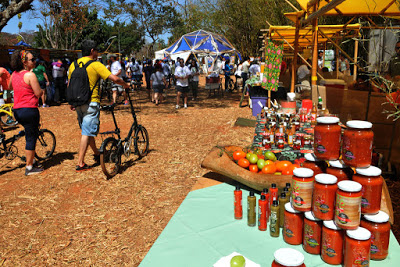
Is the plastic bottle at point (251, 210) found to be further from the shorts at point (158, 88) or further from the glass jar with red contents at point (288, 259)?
the shorts at point (158, 88)

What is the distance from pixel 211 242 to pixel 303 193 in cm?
81

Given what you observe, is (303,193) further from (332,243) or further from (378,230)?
(378,230)

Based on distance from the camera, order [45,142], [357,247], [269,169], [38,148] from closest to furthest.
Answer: [357,247]
[269,169]
[45,142]
[38,148]

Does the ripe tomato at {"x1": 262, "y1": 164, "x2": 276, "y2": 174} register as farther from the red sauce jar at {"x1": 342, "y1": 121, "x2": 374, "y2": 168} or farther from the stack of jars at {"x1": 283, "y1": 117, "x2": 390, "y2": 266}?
the red sauce jar at {"x1": 342, "y1": 121, "x2": 374, "y2": 168}

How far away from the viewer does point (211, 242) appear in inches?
92.5

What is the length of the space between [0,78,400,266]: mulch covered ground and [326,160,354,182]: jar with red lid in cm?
231

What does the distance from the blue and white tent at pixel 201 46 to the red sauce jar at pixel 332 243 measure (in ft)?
94.2

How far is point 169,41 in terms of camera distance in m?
61.8

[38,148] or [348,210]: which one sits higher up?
[348,210]

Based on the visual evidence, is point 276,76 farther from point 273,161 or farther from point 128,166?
point 273,161

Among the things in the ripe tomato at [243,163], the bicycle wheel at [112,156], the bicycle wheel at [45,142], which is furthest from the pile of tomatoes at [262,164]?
the bicycle wheel at [45,142]

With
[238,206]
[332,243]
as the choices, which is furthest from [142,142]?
[332,243]

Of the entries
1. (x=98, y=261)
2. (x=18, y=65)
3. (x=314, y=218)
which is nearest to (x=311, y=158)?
(x=314, y=218)

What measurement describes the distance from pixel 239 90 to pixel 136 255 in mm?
17641
